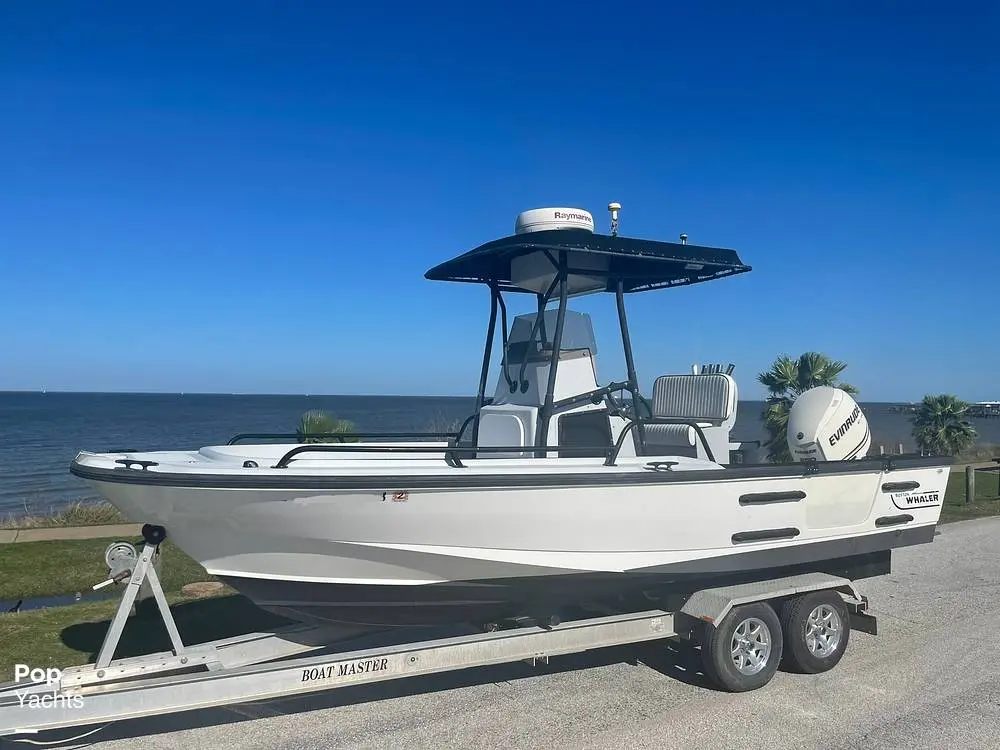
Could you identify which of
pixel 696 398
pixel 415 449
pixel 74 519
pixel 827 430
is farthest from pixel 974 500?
pixel 74 519

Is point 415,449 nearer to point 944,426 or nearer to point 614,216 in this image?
point 614,216

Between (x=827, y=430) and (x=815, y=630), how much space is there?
4.66 feet

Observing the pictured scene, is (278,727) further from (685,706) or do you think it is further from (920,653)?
(920,653)

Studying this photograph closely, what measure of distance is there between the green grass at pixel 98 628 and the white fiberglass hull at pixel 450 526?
114 centimetres

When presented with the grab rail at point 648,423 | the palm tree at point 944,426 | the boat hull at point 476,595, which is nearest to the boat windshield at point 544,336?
the grab rail at point 648,423

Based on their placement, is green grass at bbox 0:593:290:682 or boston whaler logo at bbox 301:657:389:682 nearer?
boston whaler logo at bbox 301:657:389:682

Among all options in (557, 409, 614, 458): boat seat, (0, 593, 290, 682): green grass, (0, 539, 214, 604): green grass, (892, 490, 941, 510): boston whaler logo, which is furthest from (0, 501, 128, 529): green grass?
(892, 490, 941, 510): boston whaler logo

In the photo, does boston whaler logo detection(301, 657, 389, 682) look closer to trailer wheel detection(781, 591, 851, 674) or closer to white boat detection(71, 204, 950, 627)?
white boat detection(71, 204, 950, 627)

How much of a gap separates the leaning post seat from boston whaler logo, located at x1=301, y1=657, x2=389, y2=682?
8.80ft

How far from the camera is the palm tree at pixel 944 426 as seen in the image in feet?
58.2

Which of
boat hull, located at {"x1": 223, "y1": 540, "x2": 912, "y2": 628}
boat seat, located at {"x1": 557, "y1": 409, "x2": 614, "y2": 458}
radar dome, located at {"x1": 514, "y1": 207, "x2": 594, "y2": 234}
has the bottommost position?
boat hull, located at {"x1": 223, "y1": 540, "x2": 912, "y2": 628}

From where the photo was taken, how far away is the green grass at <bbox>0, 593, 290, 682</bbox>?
524 centimetres

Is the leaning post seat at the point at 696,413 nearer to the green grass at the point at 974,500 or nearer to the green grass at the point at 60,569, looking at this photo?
the green grass at the point at 60,569

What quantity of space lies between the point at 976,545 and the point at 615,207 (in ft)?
24.5
